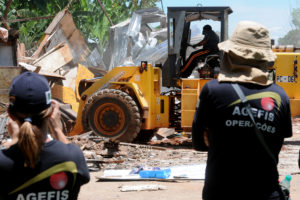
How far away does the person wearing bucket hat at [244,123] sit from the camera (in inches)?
113

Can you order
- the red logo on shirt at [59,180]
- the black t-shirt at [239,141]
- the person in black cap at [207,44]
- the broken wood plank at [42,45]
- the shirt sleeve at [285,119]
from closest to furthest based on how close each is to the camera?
the red logo on shirt at [59,180] → the black t-shirt at [239,141] → the shirt sleeve at [285,119] → the person in black cap at [207,44] → the broken wood plank at [42,45]

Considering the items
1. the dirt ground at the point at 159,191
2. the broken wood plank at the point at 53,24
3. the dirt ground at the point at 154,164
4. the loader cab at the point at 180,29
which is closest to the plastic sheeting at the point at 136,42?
the broken wood plank at the point at 53,24

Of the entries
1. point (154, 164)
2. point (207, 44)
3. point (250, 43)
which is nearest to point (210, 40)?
point (207, 44)

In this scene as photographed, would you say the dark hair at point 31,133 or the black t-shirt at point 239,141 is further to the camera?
the black t-shirt at point 239,141

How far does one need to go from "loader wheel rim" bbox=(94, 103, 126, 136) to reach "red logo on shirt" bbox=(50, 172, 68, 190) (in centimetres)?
882

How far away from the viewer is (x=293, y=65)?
1188 cm

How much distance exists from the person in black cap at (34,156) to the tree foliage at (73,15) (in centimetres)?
2034

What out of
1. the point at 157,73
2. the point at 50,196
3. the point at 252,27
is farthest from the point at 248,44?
the point at 157,73

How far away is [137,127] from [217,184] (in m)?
8.41

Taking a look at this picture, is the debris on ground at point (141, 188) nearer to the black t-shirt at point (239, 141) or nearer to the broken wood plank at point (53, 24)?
the black t-shirt at point (239, 141)

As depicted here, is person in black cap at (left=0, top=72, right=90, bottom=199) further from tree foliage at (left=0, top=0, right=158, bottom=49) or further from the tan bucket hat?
tree foliage at (left=0, top=0, right=158, bottom=49)

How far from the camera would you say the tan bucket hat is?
9.68ft

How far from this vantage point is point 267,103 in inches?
115

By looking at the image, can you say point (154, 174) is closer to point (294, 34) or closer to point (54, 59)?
point (54, 59)
